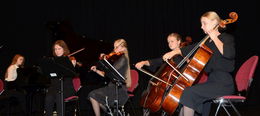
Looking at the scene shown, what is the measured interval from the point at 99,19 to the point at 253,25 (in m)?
3.28

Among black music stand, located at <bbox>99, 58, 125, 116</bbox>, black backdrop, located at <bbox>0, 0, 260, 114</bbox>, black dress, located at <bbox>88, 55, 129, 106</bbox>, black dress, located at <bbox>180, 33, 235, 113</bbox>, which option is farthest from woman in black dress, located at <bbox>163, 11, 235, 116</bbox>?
black backdrop, located at <bbox>0, 0, 260, 114</bbox>

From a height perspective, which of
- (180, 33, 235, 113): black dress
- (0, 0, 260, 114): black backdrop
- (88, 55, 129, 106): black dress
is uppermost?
(0, 0, 260, 114): black backdrop

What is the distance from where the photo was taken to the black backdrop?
614 centimetres

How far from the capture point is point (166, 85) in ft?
10.2

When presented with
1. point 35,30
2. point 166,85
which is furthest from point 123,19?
point 166,85

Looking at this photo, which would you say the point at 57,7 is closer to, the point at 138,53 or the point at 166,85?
the point at 138,53

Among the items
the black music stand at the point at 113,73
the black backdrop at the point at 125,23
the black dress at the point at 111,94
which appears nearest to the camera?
the black music stand at the point at 113,73

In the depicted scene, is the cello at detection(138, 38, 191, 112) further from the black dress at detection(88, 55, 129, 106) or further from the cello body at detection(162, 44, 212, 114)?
the black dress at detection(88, 55, 129, 106)

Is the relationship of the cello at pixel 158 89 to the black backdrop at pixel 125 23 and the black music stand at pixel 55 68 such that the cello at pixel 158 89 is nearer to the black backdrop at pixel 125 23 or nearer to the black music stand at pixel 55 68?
the black music stand at pixel 55 68

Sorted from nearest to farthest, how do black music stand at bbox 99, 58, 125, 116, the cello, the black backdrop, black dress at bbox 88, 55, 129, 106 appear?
the cello → black music stand at bbox 99, 58, 125, 116 → black dress at bbox 88, 55, 129, 106 → the black backdrop

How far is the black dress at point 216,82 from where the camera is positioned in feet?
8.50

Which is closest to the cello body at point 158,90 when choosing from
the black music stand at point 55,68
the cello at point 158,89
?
the cello at point 158,89

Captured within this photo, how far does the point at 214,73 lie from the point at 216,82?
0.29ft

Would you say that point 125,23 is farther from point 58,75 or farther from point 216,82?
point 216,82
